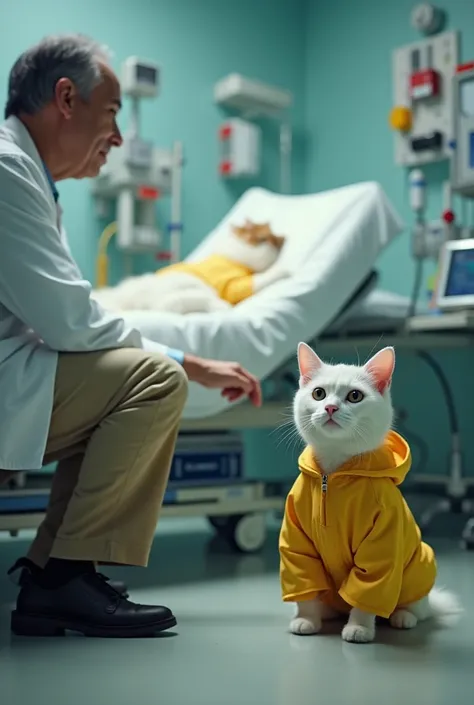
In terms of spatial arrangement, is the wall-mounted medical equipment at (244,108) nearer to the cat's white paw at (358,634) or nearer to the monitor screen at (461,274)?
the monitor screen at (461,274)

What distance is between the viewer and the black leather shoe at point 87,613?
5.45 ft

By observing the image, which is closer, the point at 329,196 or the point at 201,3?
the point at 329,196

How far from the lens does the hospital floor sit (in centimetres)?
132

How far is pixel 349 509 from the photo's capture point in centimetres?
161

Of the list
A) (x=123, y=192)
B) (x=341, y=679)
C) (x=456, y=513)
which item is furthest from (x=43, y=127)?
Result: (x=456, y=513)

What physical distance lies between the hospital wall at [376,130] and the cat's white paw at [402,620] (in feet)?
6.54

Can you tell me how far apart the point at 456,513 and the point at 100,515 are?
6.27 ft

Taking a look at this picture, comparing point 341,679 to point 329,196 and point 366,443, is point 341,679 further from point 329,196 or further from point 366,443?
point 329,196

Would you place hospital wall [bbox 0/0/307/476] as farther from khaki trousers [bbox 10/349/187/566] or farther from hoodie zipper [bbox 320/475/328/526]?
hoodie zipper [bbox 320/475/328/526]

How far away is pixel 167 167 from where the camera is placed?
379 cm

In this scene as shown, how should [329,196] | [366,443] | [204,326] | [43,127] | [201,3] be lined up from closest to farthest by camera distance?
[366,443] → [43,127] → [204,326] → [329,196] → [201,3]

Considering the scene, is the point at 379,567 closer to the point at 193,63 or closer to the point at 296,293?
the point at 296,293

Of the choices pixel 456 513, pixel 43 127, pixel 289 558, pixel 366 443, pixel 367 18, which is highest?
pixel 367 18

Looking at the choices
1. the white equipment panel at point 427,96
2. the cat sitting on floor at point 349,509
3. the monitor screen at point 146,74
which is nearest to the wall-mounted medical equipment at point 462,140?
the white equipment panel at point 427,96
